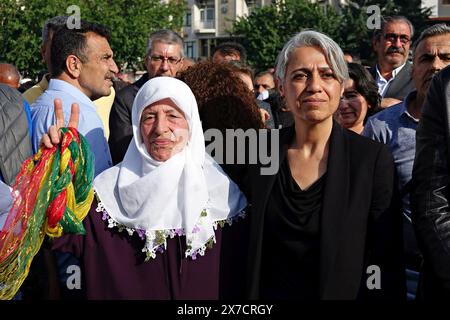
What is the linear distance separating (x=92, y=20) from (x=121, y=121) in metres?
38.4

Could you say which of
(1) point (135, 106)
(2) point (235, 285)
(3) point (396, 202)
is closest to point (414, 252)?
(3) point (396, 202)

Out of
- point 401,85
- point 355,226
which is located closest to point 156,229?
point 355,226

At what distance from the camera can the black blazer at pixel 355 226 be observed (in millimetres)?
2883

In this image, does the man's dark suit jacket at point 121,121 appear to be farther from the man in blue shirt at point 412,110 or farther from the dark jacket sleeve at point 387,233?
the dark jacket sleeve at point 387,233

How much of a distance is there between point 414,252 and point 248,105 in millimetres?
1107

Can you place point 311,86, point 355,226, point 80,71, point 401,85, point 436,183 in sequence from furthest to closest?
point 401,85 < point 80,71 < point 311,86 < point 355,226 < point 436,183

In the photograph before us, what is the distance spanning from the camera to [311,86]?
Result: 3.03m

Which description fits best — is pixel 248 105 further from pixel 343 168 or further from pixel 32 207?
pixel 32 207

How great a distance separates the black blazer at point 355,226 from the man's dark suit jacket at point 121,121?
1414 mm

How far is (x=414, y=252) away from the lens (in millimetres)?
3555

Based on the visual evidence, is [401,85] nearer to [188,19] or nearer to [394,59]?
[394,59]

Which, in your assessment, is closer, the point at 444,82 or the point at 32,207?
the point at 444,82

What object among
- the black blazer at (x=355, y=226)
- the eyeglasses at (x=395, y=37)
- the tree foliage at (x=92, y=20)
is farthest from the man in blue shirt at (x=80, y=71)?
the tree foliage at (x=92, y=20)
